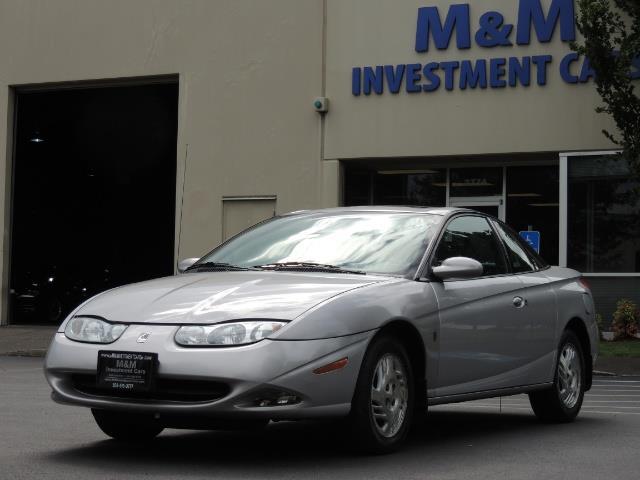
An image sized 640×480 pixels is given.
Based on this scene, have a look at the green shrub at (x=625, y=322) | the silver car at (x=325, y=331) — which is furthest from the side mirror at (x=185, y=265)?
the green shrub at (x=625, y=322)

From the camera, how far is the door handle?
8.71 meters

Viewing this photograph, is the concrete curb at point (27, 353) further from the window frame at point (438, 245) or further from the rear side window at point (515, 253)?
the window frame at point (438, 245)

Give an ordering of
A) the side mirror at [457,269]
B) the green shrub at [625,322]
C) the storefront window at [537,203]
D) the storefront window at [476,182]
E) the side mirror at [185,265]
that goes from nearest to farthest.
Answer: the side mirror at [457,269] < the side mirror at [185,265] < the green shrub at [625,322] < the storefront window at [537,203] < the storefront window at [476,182]

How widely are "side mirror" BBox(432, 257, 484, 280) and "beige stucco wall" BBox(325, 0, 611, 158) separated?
536 inches

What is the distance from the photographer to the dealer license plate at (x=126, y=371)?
6.62m

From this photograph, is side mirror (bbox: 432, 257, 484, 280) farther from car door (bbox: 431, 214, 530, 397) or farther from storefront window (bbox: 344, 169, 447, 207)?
storefront window (bbox: 344, 169, 447, 207)

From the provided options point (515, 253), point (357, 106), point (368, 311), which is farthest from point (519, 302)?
point (357, 106)

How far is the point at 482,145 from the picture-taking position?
855 inches

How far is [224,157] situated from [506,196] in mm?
5485

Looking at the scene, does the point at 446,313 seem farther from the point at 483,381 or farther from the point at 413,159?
the point at 413,159

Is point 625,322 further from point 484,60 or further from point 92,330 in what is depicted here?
Result: point 92,330

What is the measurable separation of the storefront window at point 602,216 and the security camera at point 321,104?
4.65 m

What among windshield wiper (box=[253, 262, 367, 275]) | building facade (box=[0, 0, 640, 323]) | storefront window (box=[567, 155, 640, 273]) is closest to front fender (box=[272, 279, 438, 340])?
windshield wiper (box=[253, 262, 367, 275])

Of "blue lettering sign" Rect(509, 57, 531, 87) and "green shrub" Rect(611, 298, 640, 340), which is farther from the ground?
"blue lettering sign" Rect(509, 57, 531, 87)
